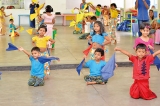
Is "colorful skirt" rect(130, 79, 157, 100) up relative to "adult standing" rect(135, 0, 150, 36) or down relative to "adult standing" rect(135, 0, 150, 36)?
down

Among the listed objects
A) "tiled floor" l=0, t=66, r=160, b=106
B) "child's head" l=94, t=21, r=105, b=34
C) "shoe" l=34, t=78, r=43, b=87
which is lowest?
"tiled floor" l=0, t=66, r=160, b=106

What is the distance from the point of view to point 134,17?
19.8 meters

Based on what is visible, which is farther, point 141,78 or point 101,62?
point 101,62

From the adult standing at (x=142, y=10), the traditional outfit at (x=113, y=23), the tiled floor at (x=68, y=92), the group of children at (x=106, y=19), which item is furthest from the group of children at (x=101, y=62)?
the traditional outfit at (x=113, y=23)

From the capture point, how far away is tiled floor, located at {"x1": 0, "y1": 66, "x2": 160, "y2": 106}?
6281mm

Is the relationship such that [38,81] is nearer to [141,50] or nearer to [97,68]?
[97,68]

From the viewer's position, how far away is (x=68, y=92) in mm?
6984

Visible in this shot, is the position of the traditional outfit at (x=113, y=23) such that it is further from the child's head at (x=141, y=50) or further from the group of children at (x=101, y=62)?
the child's head at (x=141, y=50)

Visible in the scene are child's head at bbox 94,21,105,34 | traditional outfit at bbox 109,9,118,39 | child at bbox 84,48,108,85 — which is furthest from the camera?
traditional outfit at bbox 109,9,118,39

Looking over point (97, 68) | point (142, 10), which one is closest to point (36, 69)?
point (97, 68)

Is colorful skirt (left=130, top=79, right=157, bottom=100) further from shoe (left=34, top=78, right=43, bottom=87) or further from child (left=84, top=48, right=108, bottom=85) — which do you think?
shoe (left=34, top=78, right=43, bottom=87)

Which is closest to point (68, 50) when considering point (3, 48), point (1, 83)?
point (3, 48)

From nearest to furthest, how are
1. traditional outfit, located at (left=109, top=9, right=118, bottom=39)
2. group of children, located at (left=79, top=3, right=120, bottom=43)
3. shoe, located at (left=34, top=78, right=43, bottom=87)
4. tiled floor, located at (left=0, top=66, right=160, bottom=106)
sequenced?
tiled floor, located at (left=0, top=66, right=160, bottom=106) < shoe, located at (left=34, top=78, right=43, bottom=87) < group of children, located at (left=79, top=3, right=120, bottom=43) < traditional outfit, located at (left=109, top=9, right=118, bottom=39)

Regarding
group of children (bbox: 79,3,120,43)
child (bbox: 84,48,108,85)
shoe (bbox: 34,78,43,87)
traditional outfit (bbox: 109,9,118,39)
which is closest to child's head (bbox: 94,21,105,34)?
child (bbox: 84,48,108,85)
